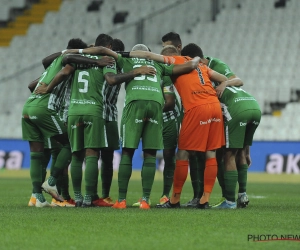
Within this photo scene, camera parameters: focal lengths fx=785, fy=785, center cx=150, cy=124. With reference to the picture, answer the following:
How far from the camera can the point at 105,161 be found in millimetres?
10398

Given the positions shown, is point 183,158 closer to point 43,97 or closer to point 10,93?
point 43,97

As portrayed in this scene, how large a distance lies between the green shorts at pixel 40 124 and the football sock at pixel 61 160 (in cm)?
24

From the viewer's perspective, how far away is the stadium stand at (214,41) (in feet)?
76.7

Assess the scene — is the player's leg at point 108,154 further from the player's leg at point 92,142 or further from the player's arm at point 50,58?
the player's arm at point 50,58

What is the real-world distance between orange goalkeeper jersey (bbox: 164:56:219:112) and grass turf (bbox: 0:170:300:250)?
1329mm

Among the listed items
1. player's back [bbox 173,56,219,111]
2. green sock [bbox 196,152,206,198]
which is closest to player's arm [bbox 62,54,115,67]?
player's back [bbox 173,56,219,111]

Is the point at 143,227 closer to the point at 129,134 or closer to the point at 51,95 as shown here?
the point at 129,134

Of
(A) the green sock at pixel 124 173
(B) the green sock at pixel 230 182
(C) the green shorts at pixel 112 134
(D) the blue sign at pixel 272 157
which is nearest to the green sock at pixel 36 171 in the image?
(C) the green shorts at pixel 112 134

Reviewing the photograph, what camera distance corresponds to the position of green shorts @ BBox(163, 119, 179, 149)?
10.3 m

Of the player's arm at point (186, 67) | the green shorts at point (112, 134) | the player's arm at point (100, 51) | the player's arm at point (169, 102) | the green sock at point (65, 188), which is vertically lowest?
the green sock at point (65, 188)

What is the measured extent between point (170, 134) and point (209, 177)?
113cm

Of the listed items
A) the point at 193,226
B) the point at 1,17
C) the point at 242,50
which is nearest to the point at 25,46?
the point at 1,17

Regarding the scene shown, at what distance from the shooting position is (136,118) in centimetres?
925

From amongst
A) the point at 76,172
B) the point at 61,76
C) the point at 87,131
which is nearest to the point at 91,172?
the point at 76,172
